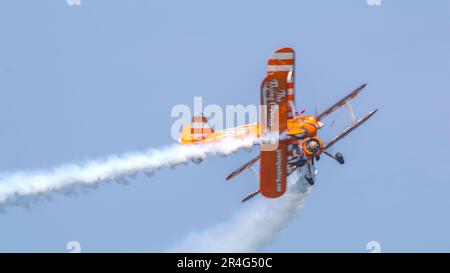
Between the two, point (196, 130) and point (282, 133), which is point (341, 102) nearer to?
point (282, 133)

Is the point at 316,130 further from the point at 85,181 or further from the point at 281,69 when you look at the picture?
the point at 85,181

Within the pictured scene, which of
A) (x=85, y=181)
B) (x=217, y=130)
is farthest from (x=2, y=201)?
(x=217, y=130)

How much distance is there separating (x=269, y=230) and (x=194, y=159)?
3825 mm

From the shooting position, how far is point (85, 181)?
43.6 m

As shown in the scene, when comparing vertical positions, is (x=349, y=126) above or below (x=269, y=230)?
above

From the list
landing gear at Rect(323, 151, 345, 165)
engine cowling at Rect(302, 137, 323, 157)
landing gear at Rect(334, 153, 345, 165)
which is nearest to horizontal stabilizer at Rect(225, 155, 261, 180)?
engine cowling at Rect(302, 137, 323, 157)

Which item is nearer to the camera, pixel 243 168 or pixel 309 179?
pixel 309 179

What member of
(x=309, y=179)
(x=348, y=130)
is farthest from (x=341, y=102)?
(x=309, y=179)

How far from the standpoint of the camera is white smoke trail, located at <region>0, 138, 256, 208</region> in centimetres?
4178

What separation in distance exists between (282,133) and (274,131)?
34 centimetres

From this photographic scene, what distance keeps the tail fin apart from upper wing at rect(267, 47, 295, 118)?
3.55m

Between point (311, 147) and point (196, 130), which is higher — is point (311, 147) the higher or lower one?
the lower one

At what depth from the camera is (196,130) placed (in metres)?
46.9

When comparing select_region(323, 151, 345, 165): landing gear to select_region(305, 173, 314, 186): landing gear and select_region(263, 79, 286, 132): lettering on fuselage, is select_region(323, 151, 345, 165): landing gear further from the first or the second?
select_region(263, 79, 286, 132): lettering on fuselage
